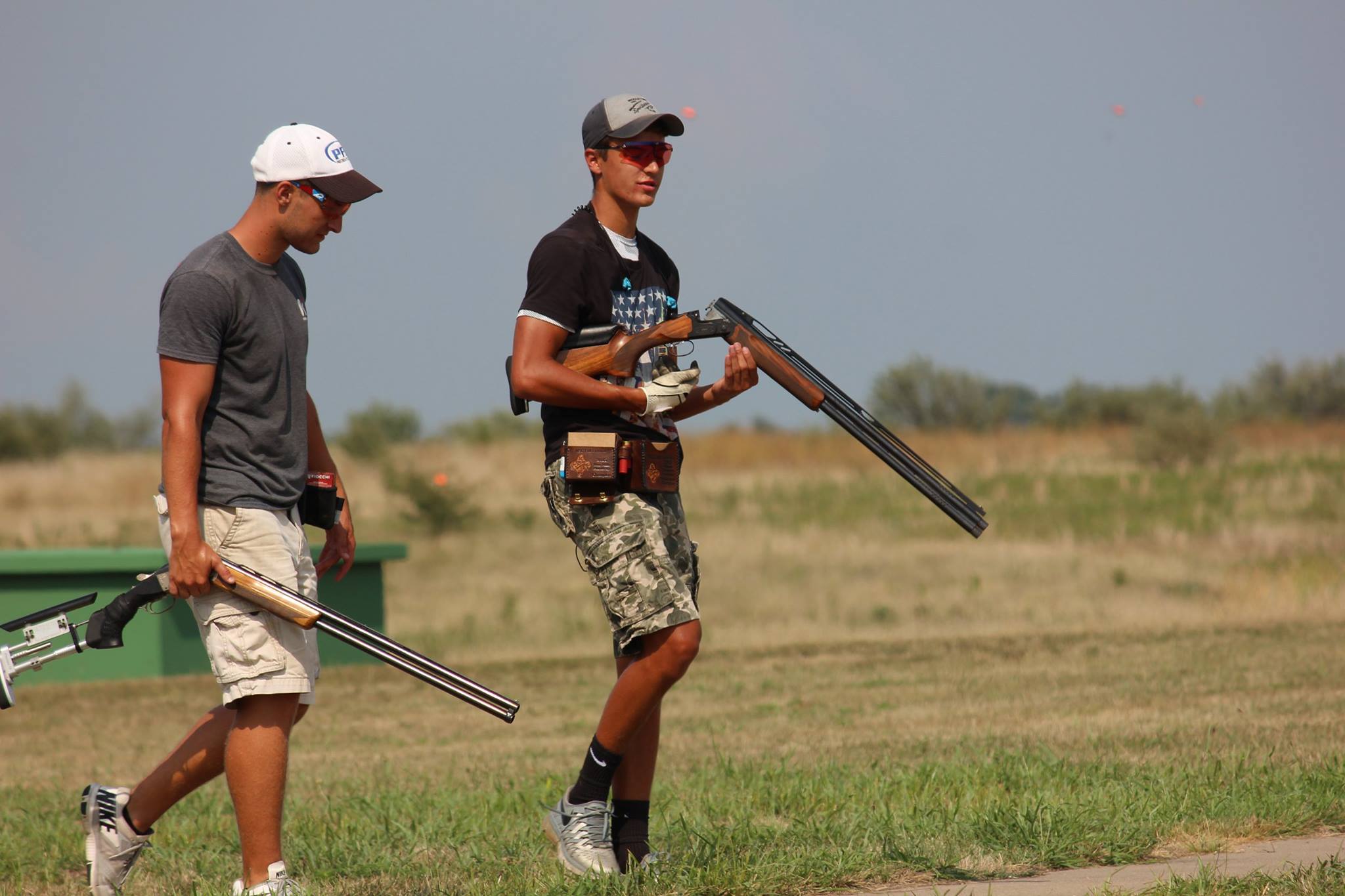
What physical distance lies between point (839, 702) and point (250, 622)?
721 cm

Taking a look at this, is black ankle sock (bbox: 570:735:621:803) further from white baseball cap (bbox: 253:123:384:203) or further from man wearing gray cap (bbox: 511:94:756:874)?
white baseball cap (bbox: 253:123:384:203)

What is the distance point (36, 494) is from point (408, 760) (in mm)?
22645

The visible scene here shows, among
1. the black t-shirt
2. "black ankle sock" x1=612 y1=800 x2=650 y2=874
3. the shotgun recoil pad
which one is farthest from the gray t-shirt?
"black ankle sock" x1=612 y1=800 x2=650 y2=874

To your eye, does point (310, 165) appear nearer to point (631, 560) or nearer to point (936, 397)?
point (631, 560)

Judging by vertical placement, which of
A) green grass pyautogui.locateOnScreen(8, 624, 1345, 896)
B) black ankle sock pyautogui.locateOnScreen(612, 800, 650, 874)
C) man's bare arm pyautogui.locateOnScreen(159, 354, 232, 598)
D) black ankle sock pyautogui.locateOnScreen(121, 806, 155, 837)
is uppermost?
man's bare arm pyautogui.locateOnScreen(159, 354, 232, 598)

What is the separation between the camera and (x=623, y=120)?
201 inches

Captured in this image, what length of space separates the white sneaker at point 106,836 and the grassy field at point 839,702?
253mm

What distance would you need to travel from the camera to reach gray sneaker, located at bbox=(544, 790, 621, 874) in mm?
4961

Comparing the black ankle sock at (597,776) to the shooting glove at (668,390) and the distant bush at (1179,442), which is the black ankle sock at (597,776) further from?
the distant bush at (1179,442)

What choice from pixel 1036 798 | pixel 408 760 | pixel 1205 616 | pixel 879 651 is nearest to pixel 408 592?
pixel 879 651

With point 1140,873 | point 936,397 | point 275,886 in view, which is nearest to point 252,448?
point 275,886

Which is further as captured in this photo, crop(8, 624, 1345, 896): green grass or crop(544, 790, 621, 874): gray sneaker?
crop(8, 624, 1345, 896): green grass

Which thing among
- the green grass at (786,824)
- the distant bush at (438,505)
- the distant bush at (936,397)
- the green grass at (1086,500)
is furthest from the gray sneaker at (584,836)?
the distant bush at (936,397)

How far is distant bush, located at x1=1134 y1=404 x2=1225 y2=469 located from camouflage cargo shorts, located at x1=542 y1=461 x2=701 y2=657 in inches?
1140
